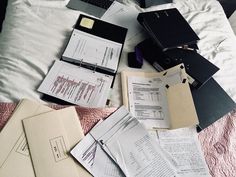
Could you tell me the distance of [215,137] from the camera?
1119 millimetres

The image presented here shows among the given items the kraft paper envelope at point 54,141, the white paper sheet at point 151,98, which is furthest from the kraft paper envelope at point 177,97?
the kraft paper envelope at point 54,141

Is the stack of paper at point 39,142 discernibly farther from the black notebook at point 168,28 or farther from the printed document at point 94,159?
the black notebook at point 168,28

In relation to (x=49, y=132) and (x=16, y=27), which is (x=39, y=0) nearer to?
(x=16, y=27)

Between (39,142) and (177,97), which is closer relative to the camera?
(39,142)

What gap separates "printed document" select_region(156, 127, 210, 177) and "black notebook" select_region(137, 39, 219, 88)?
9.3 inches

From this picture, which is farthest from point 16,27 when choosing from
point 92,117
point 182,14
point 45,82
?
point 182,14

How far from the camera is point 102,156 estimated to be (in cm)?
97

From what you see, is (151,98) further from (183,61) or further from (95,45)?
(95,45)

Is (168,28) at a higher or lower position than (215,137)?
higher

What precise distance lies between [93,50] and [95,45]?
0.11ft

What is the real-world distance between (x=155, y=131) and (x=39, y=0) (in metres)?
0.81

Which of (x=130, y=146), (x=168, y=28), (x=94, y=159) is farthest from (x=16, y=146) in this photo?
(x=168, y=28)

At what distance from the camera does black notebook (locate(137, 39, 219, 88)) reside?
1224mm

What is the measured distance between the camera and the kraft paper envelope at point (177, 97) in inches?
42.9
